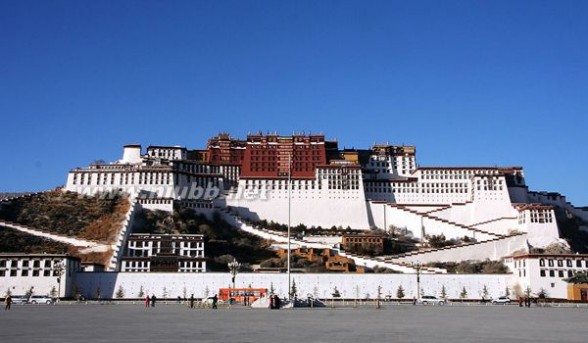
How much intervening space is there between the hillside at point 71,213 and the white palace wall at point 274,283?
15.2 m

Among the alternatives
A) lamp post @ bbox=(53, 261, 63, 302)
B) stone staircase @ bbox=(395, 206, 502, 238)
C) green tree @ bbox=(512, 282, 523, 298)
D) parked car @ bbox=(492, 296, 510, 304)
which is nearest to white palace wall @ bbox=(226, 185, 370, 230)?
stone staircase @ bbox=(395, 206, 502, 238)

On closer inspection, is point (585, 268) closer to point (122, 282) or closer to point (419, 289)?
point (419, 289)

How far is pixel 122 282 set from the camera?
67.6m

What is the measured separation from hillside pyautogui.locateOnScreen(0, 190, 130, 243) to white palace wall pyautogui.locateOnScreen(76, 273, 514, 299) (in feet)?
49.7

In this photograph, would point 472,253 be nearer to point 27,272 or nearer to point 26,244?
point 27,272

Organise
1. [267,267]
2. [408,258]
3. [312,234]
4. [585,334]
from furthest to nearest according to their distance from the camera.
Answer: [312,234]
[408,258]
[267,267]
[585,334]

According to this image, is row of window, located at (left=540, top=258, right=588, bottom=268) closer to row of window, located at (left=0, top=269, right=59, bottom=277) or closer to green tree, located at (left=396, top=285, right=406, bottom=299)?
green tree, located at (left=396, top=285, right=406, bottom=299)

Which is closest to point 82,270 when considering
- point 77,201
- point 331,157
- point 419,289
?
point 77,201

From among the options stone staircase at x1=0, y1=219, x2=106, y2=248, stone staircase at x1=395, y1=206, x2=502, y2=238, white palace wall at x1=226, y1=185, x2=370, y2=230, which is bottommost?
stone staircase at x1=0, y1=219, x2=106, y2=248

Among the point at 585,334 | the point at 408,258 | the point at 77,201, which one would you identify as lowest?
the point at 585,334

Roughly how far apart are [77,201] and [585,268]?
74.0 meters

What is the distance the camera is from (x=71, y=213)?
304 ft

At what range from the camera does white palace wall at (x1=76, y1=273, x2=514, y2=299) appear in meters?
67.4

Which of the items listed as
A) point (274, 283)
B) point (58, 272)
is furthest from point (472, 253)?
point (58, 272)
